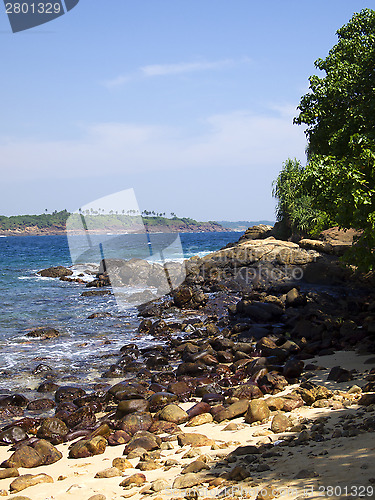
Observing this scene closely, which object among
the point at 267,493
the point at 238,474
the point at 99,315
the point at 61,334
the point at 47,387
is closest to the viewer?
the point at 267,493

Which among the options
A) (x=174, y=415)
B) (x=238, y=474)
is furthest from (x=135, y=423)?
(x=238, y=474)

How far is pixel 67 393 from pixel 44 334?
766 cm

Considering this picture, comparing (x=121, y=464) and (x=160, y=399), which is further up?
(x=121, y=464)

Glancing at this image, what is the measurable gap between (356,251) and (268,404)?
4895 millimetres

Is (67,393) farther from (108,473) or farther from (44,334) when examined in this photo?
(44,334)

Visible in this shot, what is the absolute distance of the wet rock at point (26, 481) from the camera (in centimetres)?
623

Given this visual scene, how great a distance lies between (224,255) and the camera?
98.3ft

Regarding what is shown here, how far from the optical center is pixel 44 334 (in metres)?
17.8

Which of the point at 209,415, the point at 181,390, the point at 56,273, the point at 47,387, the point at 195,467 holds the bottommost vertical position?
the point at 181,390

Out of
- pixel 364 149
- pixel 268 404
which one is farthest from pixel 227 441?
pixel 364 149

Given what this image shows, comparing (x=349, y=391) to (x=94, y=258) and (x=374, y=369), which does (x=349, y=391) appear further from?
(x=94, y=258)

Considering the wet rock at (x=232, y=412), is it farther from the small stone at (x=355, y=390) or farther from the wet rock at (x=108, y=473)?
the wet rock at (x=108, y=473)

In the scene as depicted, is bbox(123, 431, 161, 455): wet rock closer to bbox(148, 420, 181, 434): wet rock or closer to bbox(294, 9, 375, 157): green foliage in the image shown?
bbox(148, 420, 181, 434): wet rock

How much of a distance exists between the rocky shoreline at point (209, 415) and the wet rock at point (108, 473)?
1cm
